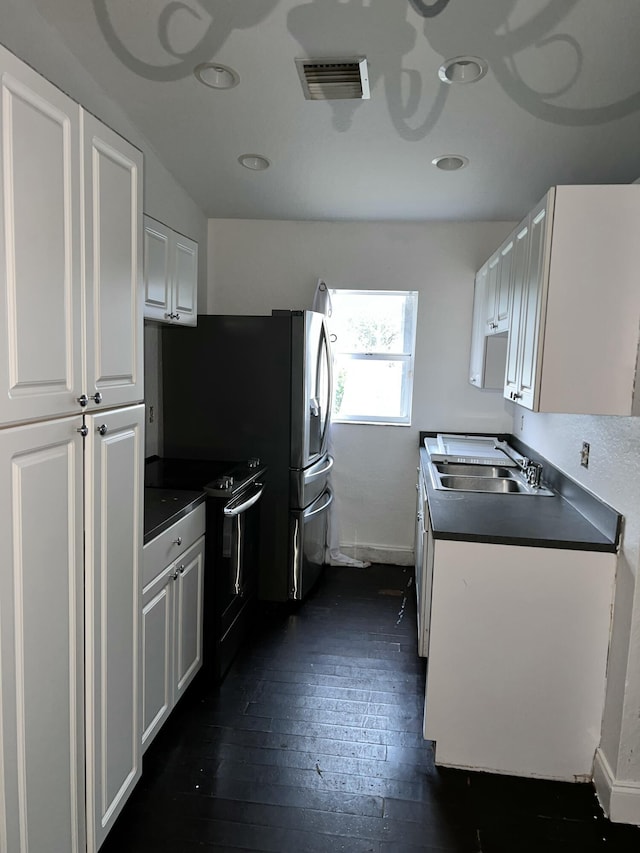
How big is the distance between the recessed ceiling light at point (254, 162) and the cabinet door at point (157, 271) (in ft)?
2.15

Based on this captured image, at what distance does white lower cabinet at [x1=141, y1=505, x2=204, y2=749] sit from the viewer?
2043 millimetres

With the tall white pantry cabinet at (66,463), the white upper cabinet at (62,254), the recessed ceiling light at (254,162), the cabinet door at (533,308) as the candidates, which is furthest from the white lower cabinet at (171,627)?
the recessed ceiling light at (254,162)

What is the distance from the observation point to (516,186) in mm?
3260

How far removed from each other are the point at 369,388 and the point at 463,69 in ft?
7.47

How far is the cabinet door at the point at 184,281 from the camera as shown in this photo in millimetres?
2969

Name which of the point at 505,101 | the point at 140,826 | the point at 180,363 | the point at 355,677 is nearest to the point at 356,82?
the point at 505,101

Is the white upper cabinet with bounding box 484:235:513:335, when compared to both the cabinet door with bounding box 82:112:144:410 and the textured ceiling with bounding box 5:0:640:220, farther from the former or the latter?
the cabinet door with bounding box 82:112:144:410

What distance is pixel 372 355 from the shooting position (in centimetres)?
423

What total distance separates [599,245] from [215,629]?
213cm

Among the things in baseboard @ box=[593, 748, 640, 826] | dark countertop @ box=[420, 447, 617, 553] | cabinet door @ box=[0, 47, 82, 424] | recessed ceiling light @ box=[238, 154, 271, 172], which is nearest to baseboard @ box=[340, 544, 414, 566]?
dark countertop @ box=[420, 447, 617, 553]

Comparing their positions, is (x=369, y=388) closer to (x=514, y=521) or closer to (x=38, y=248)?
(x=514, y=521)

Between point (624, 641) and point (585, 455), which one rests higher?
point (585, 455)

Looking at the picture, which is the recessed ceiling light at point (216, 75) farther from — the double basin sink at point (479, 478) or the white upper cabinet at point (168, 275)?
the double basin sink at point (479, 478)

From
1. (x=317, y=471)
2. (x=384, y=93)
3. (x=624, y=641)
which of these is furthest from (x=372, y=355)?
(x=624, y=641)
